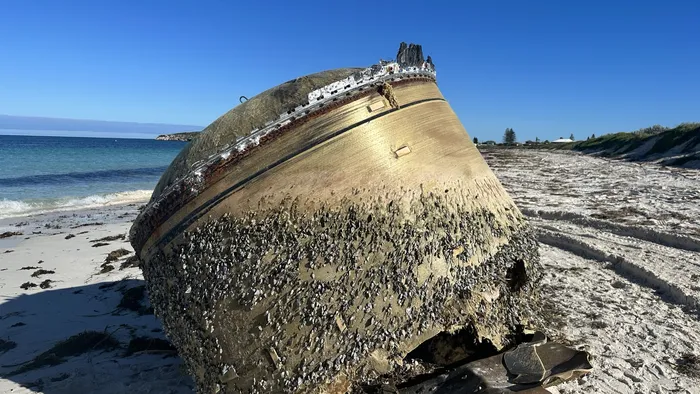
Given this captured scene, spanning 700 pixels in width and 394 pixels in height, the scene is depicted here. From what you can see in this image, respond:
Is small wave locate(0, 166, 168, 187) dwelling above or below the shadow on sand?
above

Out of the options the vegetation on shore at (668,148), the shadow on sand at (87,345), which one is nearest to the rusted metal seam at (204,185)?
the shadow on sand at (87,345)

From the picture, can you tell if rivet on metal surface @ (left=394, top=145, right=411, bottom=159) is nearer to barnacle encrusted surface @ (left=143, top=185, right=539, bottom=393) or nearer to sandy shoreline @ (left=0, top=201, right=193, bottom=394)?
barnacle encrusted surface @ (left=143, top=185, right=539, bottom=393)

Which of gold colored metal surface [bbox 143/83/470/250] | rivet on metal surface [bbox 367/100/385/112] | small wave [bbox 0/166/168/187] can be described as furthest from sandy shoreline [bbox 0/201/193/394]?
small wave [bbox 0/166/168/187]

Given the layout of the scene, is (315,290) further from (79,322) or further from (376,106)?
(79,322)

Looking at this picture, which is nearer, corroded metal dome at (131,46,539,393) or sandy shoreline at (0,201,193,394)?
corroded metal dome at (131,46,539,393)

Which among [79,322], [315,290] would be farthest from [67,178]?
[315,290]

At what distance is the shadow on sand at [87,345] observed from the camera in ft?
12.5

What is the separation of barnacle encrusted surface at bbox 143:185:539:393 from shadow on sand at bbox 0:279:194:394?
3.87 ft

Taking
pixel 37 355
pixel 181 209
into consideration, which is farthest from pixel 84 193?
pixel 181 209

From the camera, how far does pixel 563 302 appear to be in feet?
16.0

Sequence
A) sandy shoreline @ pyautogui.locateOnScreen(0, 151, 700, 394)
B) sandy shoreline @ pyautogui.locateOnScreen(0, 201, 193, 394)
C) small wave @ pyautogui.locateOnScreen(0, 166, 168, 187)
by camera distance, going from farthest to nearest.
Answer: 1. small wave @ pyautogui.locateOnScreen(0, 166, 168, 187)
2. sandy shoreline @ pyautogui.locateOnScreen(0, 201, 193, 394)
3. sandy shoreline @ pyautogui.locateOnScreen(0, 151, 700, 394)

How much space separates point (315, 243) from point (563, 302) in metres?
3.38

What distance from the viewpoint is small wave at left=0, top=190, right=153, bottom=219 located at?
1550cm

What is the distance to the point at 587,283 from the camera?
5441 mm
